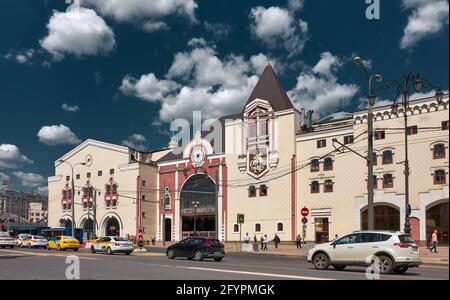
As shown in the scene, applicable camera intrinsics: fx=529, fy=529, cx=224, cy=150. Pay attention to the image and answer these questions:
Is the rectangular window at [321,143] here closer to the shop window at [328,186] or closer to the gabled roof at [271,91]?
the shop window at [328,186]

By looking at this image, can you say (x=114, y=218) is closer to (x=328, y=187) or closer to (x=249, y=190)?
(x=249, y=190)

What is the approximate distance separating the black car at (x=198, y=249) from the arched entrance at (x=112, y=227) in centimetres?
4895

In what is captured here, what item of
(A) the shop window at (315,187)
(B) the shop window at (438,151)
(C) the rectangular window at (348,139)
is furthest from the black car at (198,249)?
(A) the shop window at (315,187)

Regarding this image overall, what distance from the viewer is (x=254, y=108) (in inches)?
2475

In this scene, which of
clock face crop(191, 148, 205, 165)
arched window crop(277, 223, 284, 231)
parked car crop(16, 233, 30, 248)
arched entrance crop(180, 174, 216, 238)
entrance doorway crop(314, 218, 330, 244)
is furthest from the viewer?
clock face crop(191, 148, 205, 165)

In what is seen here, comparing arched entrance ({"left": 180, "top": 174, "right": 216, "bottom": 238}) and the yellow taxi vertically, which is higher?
arched entrance ({"left": 180, "top": 174, "right": 216, "bottom": 238})

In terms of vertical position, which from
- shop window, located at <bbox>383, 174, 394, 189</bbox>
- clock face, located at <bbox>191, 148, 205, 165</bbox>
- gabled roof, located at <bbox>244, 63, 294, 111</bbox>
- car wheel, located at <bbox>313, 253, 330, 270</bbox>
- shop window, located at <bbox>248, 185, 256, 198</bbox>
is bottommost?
car wheel, located at <bbox>313, 253, 330, 270</bbox>

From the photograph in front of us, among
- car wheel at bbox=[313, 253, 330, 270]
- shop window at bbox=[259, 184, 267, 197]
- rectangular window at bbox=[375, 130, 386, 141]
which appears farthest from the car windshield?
shop window at bbox=[259, 184, 267, 197]

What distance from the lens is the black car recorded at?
92.5ft

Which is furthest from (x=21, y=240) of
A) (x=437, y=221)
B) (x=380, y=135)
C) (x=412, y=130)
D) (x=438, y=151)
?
(x=438, y=151)

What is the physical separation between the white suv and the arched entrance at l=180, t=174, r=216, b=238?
145 feet

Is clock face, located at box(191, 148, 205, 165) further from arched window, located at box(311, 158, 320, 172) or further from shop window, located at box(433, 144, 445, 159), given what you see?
shop window, located at box(433, 144, 445, 159)

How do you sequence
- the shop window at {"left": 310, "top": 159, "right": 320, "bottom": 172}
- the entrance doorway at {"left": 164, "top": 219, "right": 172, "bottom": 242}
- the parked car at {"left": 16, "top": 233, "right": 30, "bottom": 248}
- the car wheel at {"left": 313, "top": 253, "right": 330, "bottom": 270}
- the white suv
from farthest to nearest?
the entrance doorway at {"left": 164, "top": 219, "right": 172, "bottom": 242} → the shop window at {"left": 310, "top": 159, "right": 320, "bottom": 172} → the parked car at {"left": 16, "top": 233, "right": 30, "bottom": 248} → the car wheel at {"left": 313, "top": 253, "right": 330, "bottom": 270} → the white suv
